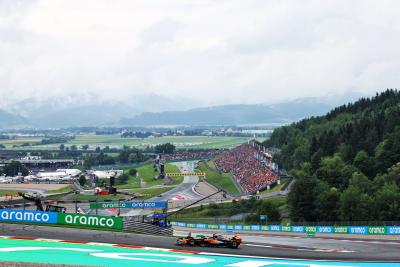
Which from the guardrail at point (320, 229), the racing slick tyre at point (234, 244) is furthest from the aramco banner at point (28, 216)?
the guardrail at point (320, 229)

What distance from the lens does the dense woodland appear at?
8456 cm

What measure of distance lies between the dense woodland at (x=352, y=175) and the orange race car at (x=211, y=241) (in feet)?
144

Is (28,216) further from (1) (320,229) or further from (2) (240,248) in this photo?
(1) (320,229)

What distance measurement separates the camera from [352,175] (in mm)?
101500

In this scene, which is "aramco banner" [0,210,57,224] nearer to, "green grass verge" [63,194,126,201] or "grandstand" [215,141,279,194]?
"green grass verge" [63,194,126,201]

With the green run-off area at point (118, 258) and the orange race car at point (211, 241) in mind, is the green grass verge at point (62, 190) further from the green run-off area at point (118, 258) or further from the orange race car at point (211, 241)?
the green run-off area at point (118, 258)

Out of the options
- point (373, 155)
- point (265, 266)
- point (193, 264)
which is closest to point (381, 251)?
point (265, 266)

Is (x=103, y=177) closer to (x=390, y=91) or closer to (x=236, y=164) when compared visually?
(x=236, y=164)

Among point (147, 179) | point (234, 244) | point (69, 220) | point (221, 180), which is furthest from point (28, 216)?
point (147, 179)

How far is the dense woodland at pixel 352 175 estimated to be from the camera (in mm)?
84562

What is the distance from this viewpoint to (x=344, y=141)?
131125 mm

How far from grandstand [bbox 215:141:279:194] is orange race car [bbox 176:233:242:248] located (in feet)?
273

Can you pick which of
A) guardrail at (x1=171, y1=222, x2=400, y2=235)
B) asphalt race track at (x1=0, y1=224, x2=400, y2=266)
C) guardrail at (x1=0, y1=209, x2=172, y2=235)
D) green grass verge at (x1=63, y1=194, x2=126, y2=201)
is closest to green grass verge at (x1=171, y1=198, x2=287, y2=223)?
guardrail at (x1=171, y1=222, x2=400, y2=235)

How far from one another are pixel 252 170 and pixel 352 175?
5625 centimetres
